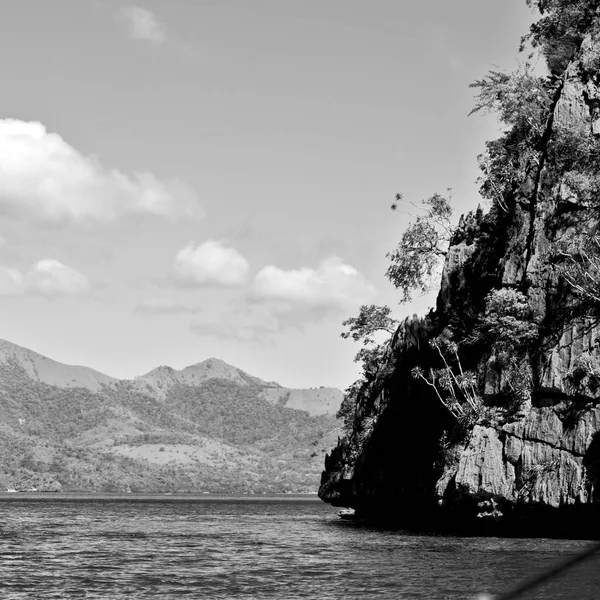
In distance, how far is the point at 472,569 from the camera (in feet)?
111

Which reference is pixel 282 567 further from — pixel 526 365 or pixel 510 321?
pixel 510 321

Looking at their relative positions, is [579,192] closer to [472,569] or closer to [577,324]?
[577,324]

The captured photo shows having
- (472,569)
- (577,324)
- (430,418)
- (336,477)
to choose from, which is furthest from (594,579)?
(336,477)

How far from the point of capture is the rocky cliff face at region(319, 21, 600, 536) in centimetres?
4441

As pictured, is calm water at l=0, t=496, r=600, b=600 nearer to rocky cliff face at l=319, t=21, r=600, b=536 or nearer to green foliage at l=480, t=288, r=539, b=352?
rocky cliff face at l=319, t=21, r=600, b=536

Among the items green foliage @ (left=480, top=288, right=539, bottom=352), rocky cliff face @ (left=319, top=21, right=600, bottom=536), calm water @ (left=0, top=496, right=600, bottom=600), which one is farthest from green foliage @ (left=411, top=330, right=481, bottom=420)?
calm water @ (left=0, top=496, right=600, bottom=600)

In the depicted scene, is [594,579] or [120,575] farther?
[120,575]

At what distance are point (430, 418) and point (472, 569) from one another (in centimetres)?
3081

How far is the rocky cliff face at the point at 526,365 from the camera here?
44406 mm

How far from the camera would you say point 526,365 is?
159ft

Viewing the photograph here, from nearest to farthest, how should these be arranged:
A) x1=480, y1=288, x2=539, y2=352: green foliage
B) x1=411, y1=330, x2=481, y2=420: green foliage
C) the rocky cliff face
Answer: the rocky cliff face < x1=480, y1=288, x2=539, y2=352: green foliage < x1=411, y1=330, x2=481, y2=420: green foliage

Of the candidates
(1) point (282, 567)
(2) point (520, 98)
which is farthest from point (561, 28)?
(1) point (282, 567)

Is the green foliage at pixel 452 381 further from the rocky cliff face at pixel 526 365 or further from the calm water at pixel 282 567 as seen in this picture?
the calm water at pixel 282 567

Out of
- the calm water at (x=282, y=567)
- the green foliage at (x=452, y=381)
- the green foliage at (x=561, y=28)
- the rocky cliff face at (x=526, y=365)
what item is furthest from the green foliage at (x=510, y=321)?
the green foliage at (x=561, y=28)
